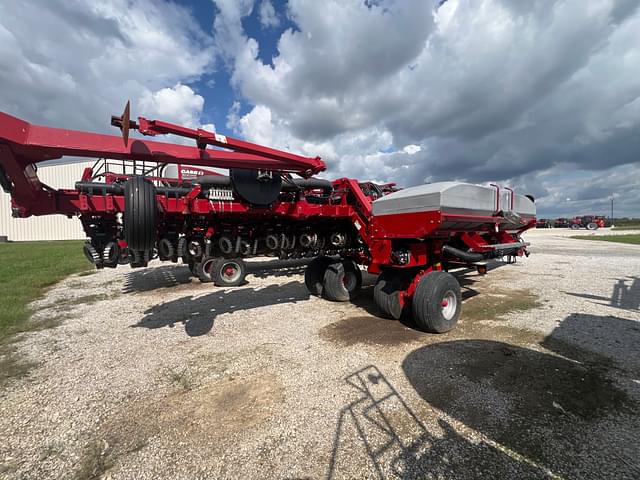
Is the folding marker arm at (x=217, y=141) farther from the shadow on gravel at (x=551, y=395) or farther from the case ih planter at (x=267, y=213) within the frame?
the shadow on gravel at (x=551, y=395)

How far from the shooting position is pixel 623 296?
6199mm

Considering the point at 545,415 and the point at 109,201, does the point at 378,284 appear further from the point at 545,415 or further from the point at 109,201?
the point at 109,201

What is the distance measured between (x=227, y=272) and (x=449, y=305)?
5465 millimetres

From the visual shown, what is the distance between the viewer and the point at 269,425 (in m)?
2.50

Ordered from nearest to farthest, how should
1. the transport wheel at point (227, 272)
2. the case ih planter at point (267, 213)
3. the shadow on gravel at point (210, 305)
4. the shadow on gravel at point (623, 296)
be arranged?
the case ih planter at point (267, 213)
the shadow on gravel at point (210, 305)
the shadow on gravel at point (623, 296)
the transport wheel at point (227, 272)

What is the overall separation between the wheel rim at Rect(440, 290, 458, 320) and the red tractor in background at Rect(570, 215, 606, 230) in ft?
171

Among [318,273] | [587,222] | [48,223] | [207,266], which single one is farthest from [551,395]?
[587,222]

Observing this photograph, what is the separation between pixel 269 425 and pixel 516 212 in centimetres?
575

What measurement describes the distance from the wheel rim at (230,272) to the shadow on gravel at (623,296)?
7656 mm

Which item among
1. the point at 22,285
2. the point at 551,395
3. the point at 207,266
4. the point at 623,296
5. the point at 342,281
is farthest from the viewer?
the point at 22,285

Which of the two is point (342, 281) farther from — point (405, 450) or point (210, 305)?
point (405, 450)

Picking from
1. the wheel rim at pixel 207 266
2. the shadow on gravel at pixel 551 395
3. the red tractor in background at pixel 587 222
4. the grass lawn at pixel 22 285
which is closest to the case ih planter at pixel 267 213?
the wheel rim at pixel 207 266

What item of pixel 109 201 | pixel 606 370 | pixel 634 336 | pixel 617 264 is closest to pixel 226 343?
pixel 109 201

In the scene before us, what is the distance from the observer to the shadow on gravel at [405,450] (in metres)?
2.00
